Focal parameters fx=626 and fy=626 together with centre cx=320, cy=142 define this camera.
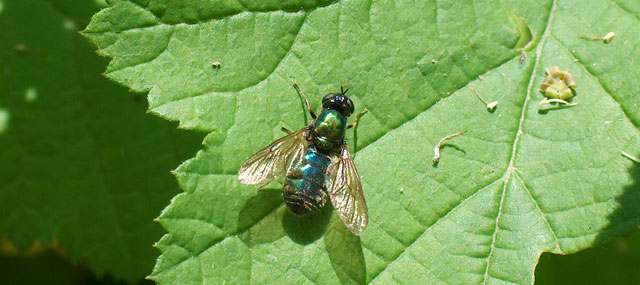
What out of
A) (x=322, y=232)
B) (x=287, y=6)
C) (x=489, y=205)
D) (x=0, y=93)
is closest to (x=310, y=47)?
(x=287, y=6)

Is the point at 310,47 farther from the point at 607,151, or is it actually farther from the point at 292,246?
the point at 607,151

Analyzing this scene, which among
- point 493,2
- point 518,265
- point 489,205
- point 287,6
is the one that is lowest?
point 518,265

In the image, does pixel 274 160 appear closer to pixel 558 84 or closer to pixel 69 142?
pixel 558 84

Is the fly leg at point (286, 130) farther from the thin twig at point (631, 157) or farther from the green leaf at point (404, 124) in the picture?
the thin twig at point (631, 157)

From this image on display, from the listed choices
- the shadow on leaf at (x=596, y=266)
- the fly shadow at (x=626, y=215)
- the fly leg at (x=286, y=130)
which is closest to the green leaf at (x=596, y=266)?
the shadow on leaf at (x=596, y=266)

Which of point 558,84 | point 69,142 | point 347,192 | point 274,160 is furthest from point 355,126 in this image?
point 69,142

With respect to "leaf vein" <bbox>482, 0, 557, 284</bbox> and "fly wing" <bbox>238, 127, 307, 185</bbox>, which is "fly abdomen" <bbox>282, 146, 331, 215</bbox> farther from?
"leaf vein" <bbox>482, 0, 557, 284</bbox>

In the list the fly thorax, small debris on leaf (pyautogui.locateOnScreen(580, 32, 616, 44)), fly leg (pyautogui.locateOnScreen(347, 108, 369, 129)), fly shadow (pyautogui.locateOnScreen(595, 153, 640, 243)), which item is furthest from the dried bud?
the fly thorax
